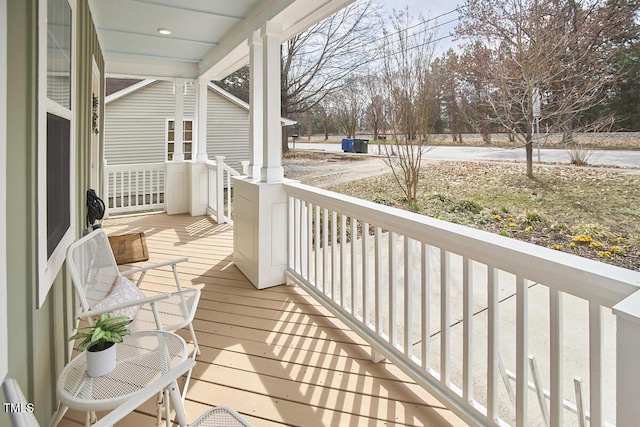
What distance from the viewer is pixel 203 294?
3369 mm

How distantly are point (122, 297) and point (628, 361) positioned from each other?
7.30ft

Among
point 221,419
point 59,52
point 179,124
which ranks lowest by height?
point 221,419

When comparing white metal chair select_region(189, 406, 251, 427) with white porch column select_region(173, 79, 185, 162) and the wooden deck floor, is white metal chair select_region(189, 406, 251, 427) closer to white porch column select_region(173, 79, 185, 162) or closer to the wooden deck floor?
the wooden deck floor

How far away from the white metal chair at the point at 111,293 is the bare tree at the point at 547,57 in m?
1.89

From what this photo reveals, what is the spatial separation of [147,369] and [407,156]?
2367 millimetres

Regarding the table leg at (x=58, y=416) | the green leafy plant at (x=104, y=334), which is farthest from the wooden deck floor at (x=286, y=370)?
the green leafy plant at (x=104, y=334)

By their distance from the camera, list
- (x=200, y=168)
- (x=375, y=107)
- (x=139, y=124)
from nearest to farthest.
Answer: (x=375, y=107), (x=200, y=168), (x=139, y=124)

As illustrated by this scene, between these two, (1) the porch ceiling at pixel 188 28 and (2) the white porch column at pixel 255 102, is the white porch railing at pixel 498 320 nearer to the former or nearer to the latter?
(2) the white porch column at pixel 255 102

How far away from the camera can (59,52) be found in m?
1.97

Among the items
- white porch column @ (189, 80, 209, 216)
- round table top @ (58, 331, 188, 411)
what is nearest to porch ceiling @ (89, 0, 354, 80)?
white porch column @ (189, 80, 209, 216)

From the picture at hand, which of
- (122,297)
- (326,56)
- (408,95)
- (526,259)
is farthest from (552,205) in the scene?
(326,56)

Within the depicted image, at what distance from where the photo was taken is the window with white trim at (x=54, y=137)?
4.83ft

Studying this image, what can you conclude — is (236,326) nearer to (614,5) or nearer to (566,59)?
(566,59)

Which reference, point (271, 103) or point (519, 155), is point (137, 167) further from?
point (519, 155)
